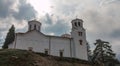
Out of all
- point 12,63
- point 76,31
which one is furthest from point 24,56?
point 76,31

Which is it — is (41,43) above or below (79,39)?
below

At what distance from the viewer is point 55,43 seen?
36.3m

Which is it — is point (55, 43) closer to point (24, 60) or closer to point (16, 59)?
point (24, 60)

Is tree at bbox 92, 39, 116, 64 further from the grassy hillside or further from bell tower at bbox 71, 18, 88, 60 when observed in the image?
the grassy hillside

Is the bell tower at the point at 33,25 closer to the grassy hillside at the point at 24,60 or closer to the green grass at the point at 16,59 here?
the grassy hillside at the point at 24,60

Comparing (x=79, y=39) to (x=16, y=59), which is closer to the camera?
(x=16, y=59)

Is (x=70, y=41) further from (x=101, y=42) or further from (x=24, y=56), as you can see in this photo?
(x=24, y=56)

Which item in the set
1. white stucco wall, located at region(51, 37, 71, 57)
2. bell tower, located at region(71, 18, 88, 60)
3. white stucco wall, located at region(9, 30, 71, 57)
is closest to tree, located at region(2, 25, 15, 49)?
white stucco wall, located at region(9, 30, 71, 57)

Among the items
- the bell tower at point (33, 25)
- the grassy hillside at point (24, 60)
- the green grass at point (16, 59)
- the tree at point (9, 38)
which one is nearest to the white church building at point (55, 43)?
the bell tower at point (33, 25)

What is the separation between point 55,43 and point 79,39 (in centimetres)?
563

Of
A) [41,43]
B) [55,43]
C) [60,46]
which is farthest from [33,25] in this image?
[60,46]

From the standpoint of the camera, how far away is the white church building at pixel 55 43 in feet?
112

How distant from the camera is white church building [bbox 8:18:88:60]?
112 feet

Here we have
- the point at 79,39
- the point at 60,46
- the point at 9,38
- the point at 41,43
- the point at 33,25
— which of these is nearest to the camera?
the point at 41,43
